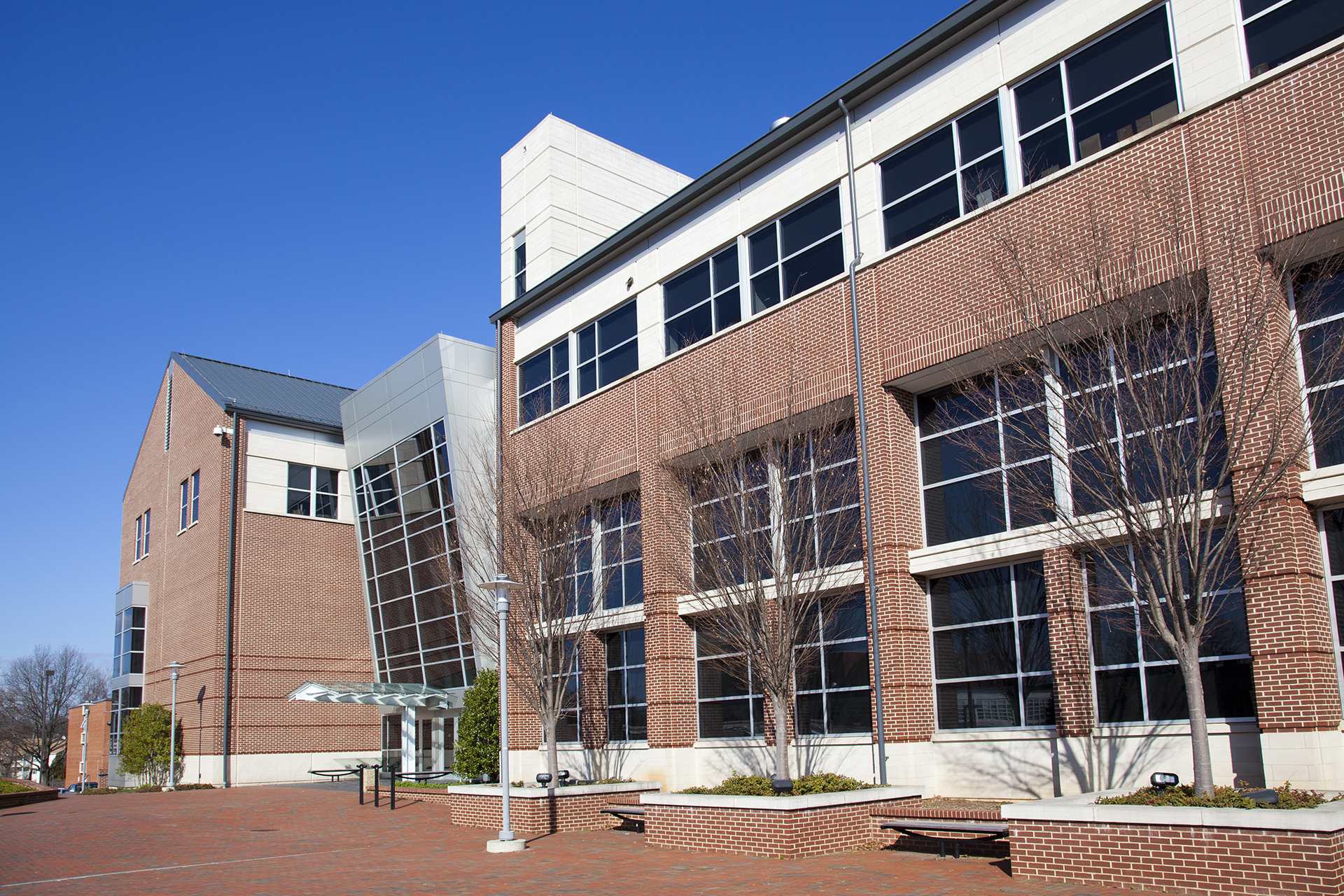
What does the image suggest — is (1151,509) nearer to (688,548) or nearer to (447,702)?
(688,548)

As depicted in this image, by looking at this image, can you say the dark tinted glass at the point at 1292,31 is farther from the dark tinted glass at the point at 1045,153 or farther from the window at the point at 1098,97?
the dark tinted glass at the point at 1045,153

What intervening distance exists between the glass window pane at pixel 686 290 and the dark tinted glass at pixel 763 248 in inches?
52.8

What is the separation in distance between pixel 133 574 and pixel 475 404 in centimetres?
2553

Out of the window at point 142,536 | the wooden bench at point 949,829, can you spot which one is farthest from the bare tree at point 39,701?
the wooden bench at point 949,829

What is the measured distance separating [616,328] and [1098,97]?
12.4m

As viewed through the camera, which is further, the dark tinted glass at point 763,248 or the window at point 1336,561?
the dark tinted glass at point 763,248

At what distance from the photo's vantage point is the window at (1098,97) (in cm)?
1488

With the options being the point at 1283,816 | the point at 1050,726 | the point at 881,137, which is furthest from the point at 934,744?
the point at 881,137

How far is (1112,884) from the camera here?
1034 centimetres

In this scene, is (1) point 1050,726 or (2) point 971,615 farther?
(2) point 971,615

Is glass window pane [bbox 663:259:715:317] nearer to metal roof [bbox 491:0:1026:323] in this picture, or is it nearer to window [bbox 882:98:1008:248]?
metal roof [bbox 491:0:1026:323]

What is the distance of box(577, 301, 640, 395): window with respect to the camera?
24.3 metres

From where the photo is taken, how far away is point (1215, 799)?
1038 centimetres

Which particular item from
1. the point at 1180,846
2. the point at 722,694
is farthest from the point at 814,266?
the point at 1180,846
